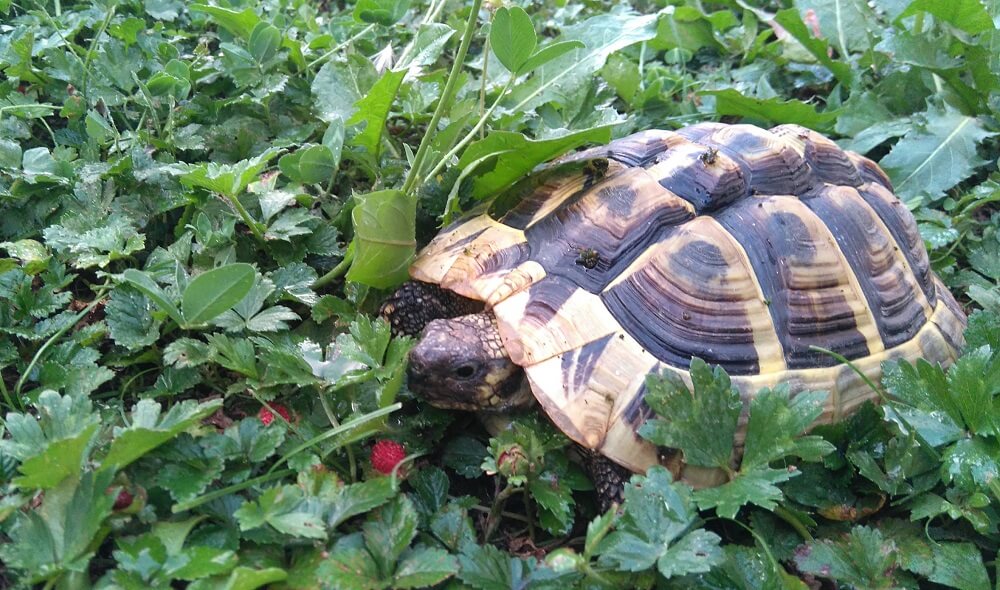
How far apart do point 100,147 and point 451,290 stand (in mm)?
1451

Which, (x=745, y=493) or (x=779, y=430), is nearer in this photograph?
(x=745, y=493)

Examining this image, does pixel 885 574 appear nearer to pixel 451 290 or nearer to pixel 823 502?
pixel 823 502

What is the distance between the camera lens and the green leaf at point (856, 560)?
5.64 ft

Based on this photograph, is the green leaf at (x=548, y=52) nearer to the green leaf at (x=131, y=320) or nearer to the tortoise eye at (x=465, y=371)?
the tortoise eye at (x=465, y=371)

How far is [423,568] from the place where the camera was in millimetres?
1540

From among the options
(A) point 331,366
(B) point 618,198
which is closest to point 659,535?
(A) point 331,366

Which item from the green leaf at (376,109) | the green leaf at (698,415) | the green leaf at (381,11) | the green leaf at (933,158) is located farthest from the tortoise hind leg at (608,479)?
the green leaf at (381,11)

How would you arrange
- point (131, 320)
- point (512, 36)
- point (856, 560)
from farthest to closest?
1. point (512, 36)
2. point (131, 320)
3. point (856, 560)

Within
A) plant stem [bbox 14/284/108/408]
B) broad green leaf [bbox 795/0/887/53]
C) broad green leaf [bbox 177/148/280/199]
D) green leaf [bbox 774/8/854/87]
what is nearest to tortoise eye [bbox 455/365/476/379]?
broad green leaf [bbox 177/148/280/199]

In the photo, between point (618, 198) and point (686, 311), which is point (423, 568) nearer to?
point (686, 311)

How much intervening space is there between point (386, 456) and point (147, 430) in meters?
0.56

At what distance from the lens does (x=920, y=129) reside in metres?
3.23

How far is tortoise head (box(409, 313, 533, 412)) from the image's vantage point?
1939 mm

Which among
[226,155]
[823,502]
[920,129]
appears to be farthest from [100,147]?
[920,129]
